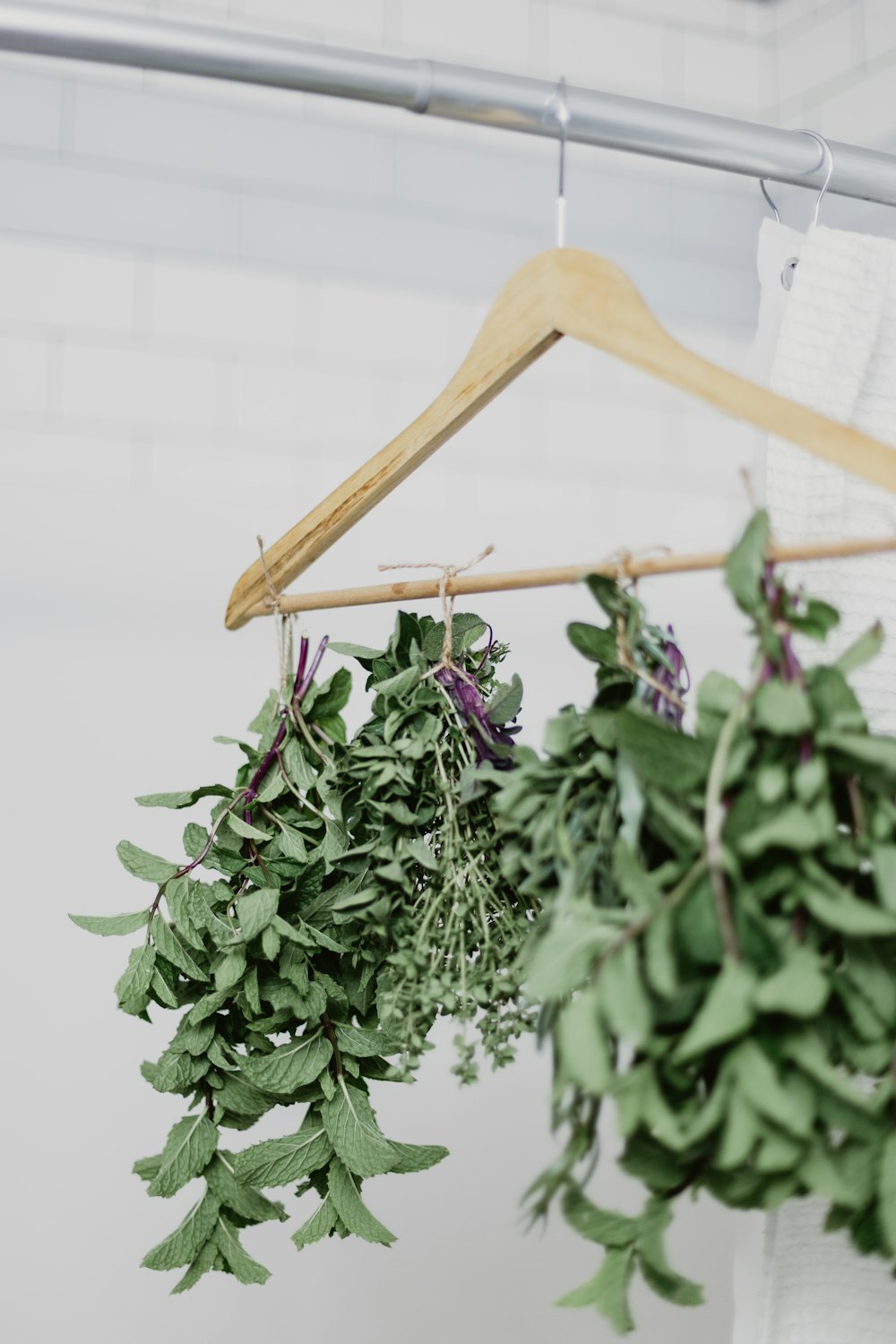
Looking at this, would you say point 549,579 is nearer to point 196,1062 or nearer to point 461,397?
point 461,397

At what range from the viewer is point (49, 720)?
4.37ft

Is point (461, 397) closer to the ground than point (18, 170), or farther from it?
closer to the ground

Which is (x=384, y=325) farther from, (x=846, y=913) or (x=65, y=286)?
(x=846, y=913)

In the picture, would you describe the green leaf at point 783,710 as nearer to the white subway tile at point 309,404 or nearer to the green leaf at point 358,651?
the green leaf at point 358,651

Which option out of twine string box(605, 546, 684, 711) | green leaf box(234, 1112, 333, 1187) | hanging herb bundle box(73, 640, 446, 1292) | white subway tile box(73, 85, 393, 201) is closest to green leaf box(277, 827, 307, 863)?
hanging herb bundle box(73, 640, 446, 1292)

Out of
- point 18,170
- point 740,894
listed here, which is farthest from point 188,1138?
point 18,170

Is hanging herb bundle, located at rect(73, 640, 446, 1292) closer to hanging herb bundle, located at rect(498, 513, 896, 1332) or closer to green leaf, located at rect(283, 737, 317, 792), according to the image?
green leaf, located at rect(283, 737, 317, 792)

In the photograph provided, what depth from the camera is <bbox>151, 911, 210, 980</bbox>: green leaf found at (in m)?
0.91

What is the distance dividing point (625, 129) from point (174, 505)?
741mm

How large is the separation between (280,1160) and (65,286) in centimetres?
99

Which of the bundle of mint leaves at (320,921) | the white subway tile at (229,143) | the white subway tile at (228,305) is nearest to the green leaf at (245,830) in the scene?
the bundle of mint leaves at (320,921)

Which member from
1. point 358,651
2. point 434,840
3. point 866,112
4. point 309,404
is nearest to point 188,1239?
point 434,840

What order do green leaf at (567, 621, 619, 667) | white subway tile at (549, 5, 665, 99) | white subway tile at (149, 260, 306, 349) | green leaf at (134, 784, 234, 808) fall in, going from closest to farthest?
green leaf at (567, 621, 619, 667) < green leaf at (134, 784, 234, 808) < white subway tile at (149, 260, 306, 349) < white subway tile at (549, 5, 665, 99)

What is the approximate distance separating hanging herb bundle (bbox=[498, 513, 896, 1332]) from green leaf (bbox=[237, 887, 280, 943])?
317 mm
